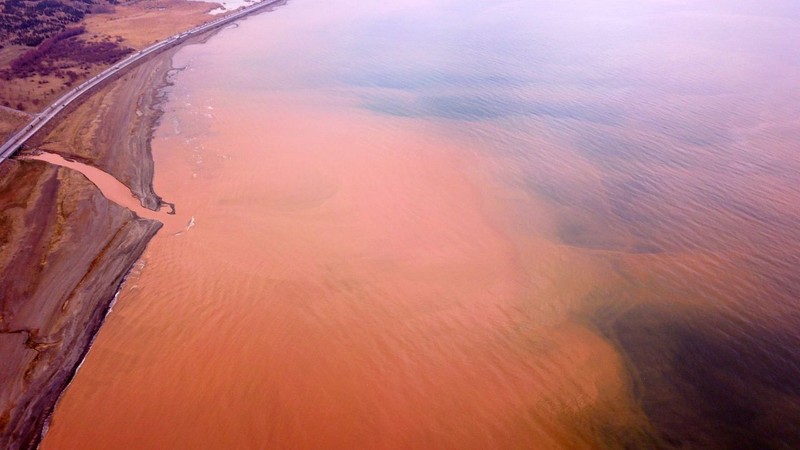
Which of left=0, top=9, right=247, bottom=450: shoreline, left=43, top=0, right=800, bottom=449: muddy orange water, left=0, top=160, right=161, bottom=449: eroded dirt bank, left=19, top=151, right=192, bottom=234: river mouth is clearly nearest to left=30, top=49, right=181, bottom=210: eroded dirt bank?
left=0, top=9, right=247, bottom=450: shoreline

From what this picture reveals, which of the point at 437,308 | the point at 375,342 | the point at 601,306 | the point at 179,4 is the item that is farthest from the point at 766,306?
the point at 179,4

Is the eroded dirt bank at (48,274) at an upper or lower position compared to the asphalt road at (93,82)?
lower

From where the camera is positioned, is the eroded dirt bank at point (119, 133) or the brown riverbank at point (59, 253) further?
the eroded dirt bank at point (119, 133)

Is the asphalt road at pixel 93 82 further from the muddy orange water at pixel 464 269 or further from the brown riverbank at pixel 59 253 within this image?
the muddy orange water at pixel 464 269

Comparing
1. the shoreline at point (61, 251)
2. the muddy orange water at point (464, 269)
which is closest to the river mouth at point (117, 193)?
the shoreline at point (61, 251)

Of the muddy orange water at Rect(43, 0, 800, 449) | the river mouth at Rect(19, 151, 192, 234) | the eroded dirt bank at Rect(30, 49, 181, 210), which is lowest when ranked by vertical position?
the muddy orange water at Rect(43, 0, 800, 449)

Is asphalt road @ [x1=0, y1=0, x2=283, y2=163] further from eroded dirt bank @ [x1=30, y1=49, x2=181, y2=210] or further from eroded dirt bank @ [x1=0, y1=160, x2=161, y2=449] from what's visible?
eroded dirt bank @ [x1=0, y1=160, x2=161, y2=449]
